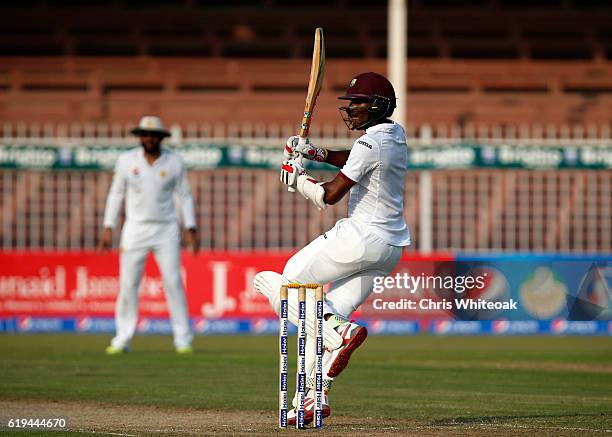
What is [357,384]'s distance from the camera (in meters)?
10.2

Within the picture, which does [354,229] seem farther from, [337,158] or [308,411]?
[308,411]

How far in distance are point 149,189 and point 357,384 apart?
155 inches

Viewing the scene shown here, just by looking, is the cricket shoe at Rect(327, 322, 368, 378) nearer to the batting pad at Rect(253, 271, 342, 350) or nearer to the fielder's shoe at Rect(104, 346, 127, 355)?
the batting pad at Rect(253, 271, 342, 350)

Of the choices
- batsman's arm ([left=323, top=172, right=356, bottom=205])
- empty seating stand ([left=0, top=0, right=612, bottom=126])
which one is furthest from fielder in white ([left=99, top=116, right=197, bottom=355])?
empty seating stand ([left=0, top=0, right=612, bottom=126])

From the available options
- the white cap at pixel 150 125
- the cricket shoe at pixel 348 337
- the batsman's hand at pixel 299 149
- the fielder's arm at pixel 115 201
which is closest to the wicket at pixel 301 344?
the cricket shoe at pixel 348 337

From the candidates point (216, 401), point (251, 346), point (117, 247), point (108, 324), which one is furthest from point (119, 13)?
point (216, 401)

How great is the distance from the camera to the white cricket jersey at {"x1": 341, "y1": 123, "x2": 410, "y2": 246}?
23.3 ft

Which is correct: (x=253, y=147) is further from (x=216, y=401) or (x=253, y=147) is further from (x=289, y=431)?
(x=289, y=431)

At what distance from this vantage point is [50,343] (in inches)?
573

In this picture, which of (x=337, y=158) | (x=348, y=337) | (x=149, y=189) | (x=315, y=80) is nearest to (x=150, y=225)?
(x=149, y=189)

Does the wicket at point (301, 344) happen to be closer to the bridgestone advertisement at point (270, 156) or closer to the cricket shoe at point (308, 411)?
the cricket shoe at point (308, 411)

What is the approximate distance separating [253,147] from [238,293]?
1906 mm

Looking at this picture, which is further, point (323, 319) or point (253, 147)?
point (253, 147)

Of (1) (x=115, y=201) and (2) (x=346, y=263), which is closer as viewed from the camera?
(2) (x=346, y=263)
